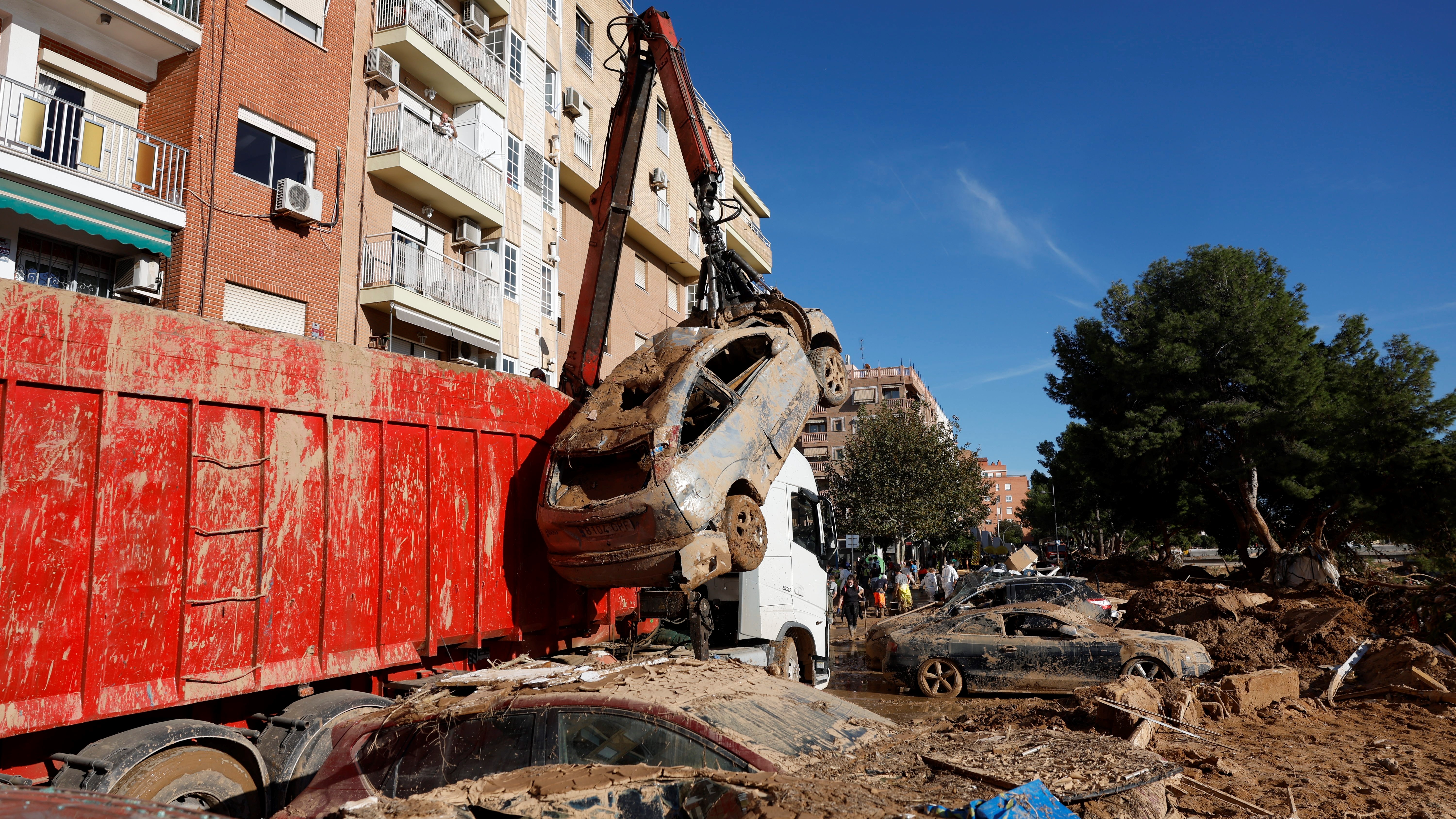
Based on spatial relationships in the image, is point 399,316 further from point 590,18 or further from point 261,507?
point 590,18

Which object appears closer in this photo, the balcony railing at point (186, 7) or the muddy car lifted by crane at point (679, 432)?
the muddy car lifted by crane at point (679, 432)

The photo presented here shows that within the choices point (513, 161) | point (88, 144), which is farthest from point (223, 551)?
point (513, 161)

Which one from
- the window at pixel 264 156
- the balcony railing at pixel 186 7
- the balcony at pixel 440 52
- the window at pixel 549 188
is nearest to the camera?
the balcony railing at pixel 186 7

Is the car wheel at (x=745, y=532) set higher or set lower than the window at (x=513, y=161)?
lower

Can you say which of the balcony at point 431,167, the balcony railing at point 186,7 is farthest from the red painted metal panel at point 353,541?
the balcony at point 431,167

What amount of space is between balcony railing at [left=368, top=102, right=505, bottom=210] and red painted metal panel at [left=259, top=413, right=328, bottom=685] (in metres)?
13.1

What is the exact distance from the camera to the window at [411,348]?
1670 cm

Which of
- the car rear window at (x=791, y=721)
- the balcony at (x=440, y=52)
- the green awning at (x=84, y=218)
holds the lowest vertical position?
the car rear window at (x=791, y=721)

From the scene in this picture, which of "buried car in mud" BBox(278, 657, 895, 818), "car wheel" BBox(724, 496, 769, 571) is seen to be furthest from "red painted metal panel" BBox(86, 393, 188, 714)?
"car wheel" BBox(724, 496, 769, 571)

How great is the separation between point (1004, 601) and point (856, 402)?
57.8 meters

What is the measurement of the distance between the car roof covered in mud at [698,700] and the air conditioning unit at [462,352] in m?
14.7

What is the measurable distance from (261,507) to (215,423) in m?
0.60

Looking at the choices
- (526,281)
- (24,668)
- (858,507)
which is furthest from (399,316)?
(858,507)

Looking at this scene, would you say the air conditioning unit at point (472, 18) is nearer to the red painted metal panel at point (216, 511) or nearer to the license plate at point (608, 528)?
the red painted metal panel at point (216, 511)
